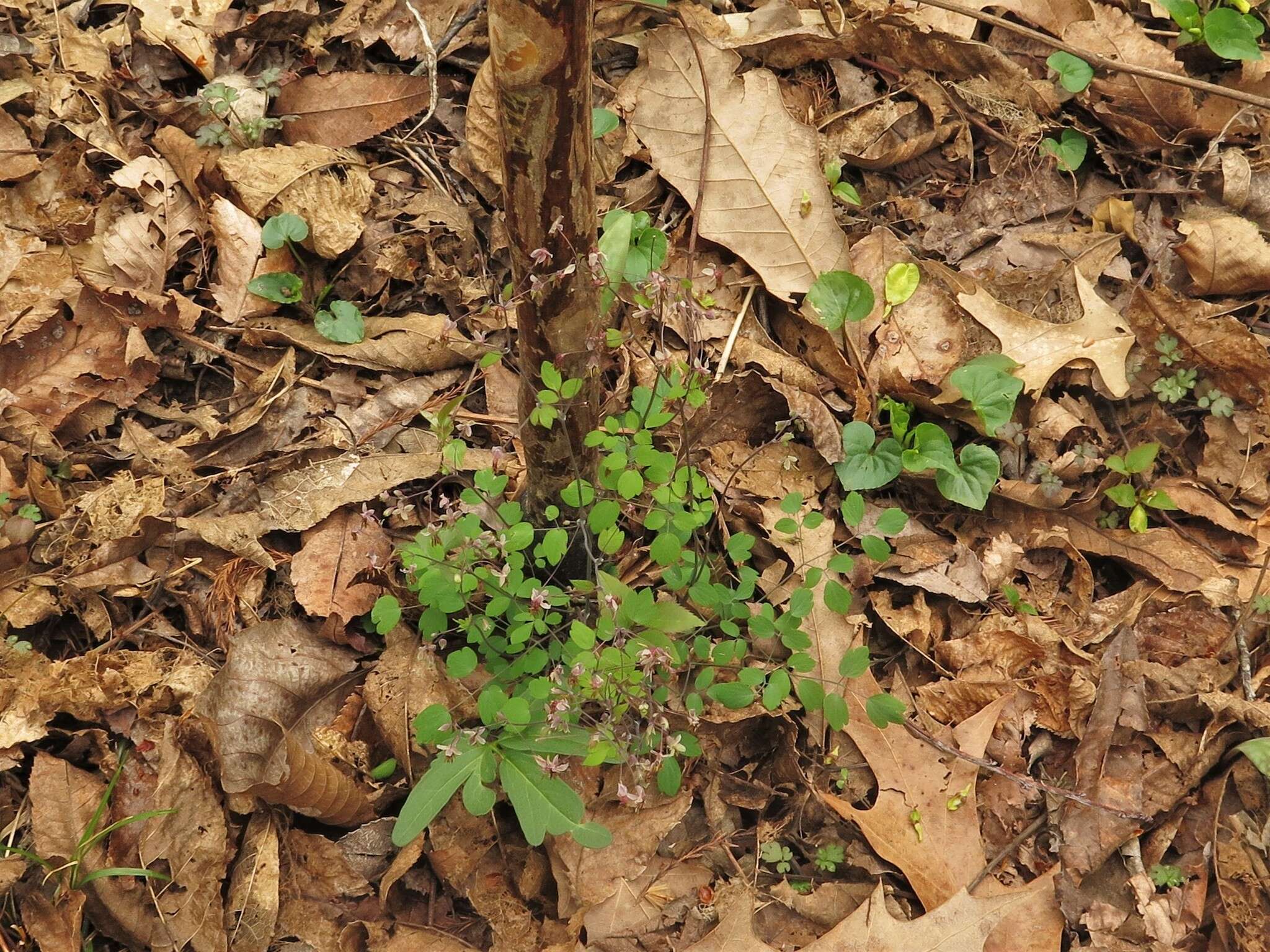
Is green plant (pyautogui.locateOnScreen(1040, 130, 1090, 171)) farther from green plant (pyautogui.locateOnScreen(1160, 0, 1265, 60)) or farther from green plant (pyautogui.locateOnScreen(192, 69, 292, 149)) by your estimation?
green plant (pyautogui.locateOnScreen(192, 69, 292, 149))

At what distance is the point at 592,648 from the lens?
2080mm

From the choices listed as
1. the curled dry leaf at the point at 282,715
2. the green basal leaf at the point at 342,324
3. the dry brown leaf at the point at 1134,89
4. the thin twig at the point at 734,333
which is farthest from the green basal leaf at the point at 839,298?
the curled dry leaf at the point at 282,715

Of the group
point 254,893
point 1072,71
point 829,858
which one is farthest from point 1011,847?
point 1072,71

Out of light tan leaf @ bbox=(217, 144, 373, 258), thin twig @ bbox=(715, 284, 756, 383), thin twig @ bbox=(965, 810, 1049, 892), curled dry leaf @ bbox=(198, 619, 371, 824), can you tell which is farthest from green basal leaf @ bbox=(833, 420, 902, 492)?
light tan leaf @ bbox=(217, 144, 373, 258)

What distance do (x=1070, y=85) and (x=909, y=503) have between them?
1637 mm

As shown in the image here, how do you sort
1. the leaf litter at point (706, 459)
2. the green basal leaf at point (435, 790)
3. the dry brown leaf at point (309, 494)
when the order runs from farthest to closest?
the dry brown leaf at point (309, 494) < the leaf litter at point (706, 459) < the green basal leaf at point (435, 790)

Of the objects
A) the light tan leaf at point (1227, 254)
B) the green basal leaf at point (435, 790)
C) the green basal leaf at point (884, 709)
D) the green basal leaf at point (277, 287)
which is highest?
the light tan leaf at point (1227, 254)

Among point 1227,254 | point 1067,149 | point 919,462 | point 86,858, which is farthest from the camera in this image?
point 1067,149

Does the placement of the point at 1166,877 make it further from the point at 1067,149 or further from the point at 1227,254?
the point at 1067,149

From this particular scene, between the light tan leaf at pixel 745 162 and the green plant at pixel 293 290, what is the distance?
112cm

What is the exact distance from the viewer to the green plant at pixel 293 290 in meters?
2.86

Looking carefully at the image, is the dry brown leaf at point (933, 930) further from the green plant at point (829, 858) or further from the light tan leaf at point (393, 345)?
the light tan leaf at point (393, 345)

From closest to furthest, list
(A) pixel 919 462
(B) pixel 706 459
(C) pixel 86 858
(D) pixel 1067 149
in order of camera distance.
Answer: (C) pixel 86 858, (A) pixel 919 462, (B) pixel 706 459, (D) pixel 1067 149

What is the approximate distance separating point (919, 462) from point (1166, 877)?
1263mm
